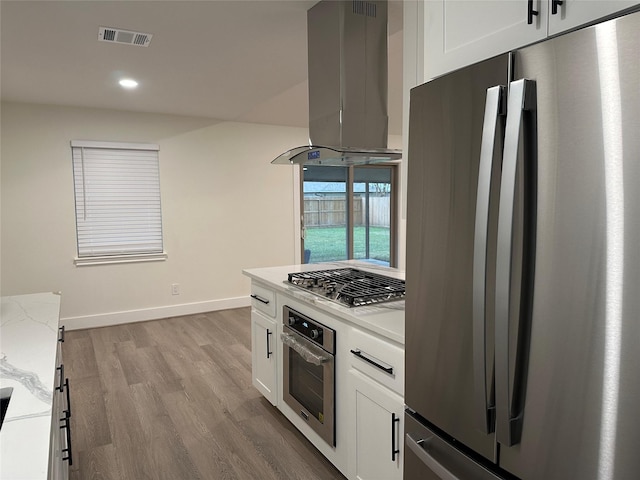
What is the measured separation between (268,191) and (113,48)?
3.19m

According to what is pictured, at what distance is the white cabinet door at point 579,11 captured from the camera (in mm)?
926

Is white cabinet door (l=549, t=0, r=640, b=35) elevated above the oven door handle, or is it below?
above

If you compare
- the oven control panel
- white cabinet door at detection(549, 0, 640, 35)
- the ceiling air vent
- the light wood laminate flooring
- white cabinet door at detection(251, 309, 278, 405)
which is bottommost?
the light wood laminate flooring

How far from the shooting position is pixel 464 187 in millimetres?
1181

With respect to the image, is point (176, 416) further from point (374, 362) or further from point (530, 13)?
point (530, 13)

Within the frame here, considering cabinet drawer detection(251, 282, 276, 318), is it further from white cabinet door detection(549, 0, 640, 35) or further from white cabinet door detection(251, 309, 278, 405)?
white cabinet door detection(549, 0, 640, 35)

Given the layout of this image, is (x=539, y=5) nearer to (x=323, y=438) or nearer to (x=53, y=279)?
(x=323, y=438)

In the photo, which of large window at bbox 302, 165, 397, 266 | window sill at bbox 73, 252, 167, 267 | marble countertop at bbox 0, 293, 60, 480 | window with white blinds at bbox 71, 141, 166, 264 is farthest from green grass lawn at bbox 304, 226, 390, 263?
marble countertop at bbox 0, 293, 60, 480

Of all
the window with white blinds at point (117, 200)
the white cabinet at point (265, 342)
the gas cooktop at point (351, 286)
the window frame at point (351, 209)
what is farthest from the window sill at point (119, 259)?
the gas cooktop at point (351, 286)

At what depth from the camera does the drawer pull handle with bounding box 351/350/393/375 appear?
1744mm

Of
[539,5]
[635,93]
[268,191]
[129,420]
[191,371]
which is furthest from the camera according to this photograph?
[268,191]

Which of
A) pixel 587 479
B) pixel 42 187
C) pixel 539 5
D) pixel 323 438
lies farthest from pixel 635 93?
pixel 42 187

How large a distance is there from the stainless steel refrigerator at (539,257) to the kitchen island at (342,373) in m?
0.49

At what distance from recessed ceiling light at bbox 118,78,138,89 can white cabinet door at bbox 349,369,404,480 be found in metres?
3.12
